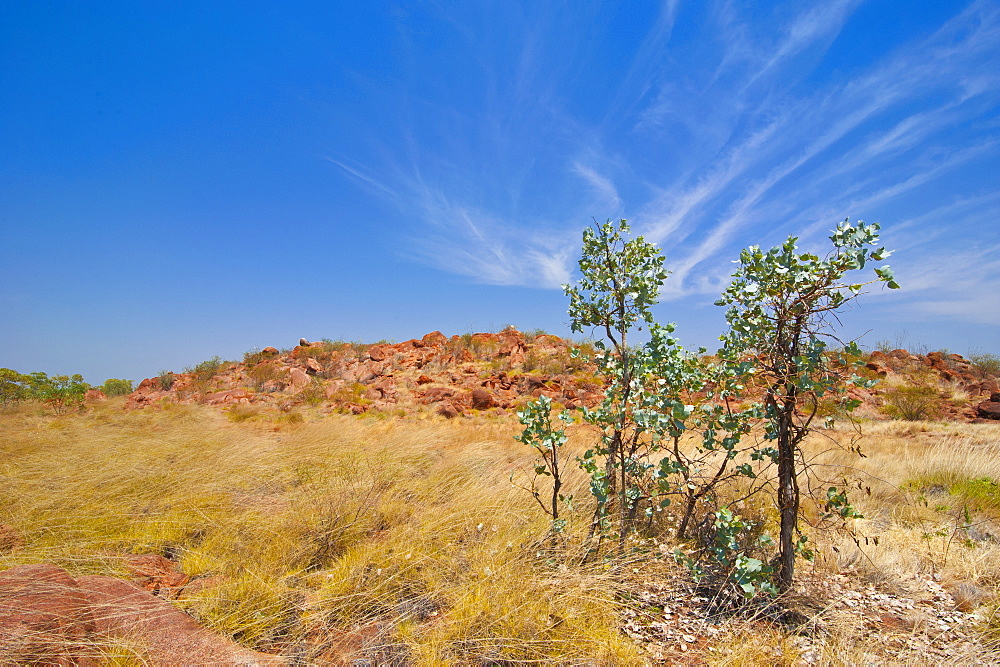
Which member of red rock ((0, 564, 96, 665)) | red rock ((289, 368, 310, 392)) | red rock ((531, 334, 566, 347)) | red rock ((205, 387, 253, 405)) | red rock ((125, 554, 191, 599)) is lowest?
red rock ((125, 554, 191, 599))

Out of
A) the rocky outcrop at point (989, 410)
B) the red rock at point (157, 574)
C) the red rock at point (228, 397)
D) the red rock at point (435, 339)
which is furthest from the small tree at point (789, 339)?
the red rock at point (435, 339)

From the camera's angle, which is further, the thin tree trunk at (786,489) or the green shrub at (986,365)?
the green shrub at (986,365)

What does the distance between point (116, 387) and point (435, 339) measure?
16.5m

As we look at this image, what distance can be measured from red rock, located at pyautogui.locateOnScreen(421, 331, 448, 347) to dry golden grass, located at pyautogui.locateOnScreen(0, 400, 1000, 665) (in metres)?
17.2

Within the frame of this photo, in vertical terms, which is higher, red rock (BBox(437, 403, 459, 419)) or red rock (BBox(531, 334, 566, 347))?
red rock (BBox(531, 334, 566, 347))

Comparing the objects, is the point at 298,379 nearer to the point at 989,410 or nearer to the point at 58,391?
the point at 58,391

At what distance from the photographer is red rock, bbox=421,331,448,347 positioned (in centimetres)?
2383

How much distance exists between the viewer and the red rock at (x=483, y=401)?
12.9 meters

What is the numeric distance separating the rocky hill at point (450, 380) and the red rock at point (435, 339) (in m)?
0.06

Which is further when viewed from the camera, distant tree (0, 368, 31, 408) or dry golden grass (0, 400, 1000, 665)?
distant tree (0, 368, 31, 408)

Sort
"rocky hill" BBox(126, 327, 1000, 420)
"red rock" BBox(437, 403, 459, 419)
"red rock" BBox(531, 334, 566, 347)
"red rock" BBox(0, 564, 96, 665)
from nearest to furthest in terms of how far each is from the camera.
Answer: "red rock" BBox(0, 564, 96, 665) → "red rock" BBox(437, 403, 459, 419) → "rocky hill" BBox(126, 327, 1000, 420) → "red rock" BBox(531, 334, 566, 347)

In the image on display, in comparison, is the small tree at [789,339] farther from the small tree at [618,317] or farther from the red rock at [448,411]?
the red rock at [448,411]

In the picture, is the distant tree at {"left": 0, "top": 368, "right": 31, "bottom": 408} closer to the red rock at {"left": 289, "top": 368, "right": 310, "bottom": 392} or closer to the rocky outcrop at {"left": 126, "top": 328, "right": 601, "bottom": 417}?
the rocky outcrop at {"left": 126, "top": 328, "right": 601, "bottom": 417}

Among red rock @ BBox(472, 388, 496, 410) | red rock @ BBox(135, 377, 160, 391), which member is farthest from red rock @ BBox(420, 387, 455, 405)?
red rock @ BBox(135, 377, 160, 391)
